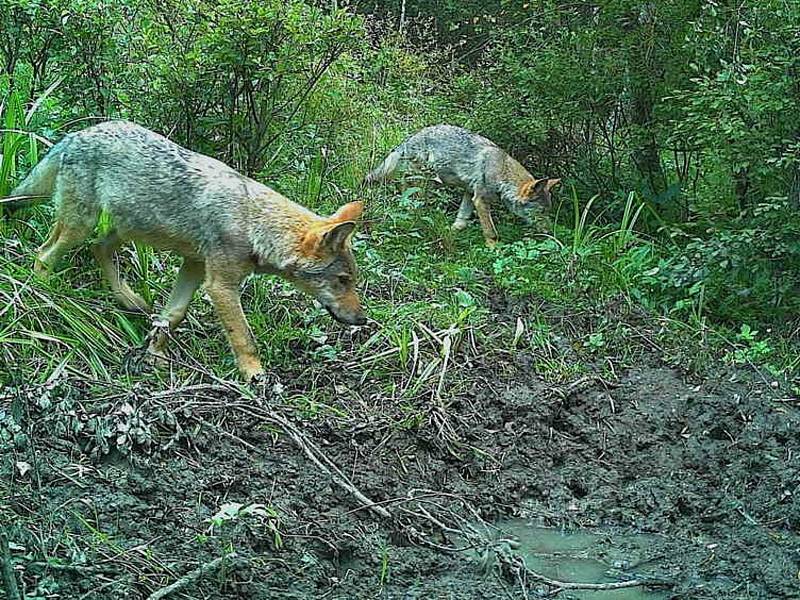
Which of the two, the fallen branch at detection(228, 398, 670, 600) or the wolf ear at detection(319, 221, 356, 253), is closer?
the fallen branch at detection(228, 398, 670, 600)

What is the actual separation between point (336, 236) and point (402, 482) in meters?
1.79

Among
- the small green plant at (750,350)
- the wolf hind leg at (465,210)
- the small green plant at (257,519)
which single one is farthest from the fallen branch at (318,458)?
the wolf hind leg at (465,210)

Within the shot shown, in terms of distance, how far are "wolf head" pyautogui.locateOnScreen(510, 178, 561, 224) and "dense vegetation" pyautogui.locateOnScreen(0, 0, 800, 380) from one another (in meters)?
0.29

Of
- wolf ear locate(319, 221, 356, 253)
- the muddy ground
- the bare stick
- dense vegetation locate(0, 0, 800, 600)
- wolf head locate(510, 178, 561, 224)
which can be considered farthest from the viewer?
wolf head locate(510, 178, 561, 224)

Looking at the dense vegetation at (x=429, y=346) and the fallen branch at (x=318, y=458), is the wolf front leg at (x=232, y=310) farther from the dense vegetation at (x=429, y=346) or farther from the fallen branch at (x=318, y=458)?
the fallen branch at (x=318, y=458)

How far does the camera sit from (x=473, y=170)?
36.6 ft

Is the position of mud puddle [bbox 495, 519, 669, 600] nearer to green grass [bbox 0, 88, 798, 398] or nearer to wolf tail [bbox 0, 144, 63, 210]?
green grass [bbox 0, 88, 798, 398]

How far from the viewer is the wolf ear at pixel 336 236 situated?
263 inches

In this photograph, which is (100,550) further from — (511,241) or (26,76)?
(511,241)

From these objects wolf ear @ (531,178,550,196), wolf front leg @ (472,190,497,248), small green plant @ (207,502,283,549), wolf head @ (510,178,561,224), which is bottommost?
wolf front leg @ (472,190,497,248)

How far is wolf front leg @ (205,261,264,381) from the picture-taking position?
6727 mm

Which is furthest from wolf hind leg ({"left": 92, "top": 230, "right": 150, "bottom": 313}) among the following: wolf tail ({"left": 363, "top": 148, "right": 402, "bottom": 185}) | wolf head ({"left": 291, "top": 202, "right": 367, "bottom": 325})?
wolf tail ({"left": 363, "top": 148, "right": 402, "bottom": 185})

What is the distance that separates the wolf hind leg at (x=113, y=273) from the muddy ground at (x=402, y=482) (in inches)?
50.8

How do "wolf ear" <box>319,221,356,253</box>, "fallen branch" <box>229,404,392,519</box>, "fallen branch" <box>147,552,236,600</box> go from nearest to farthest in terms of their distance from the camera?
"fallen branch" <box>147,552,236,600</box>, "fallen branch" <box>229,404,392,519</box>, "wolf ear" <box>319,221,356,253</box>
